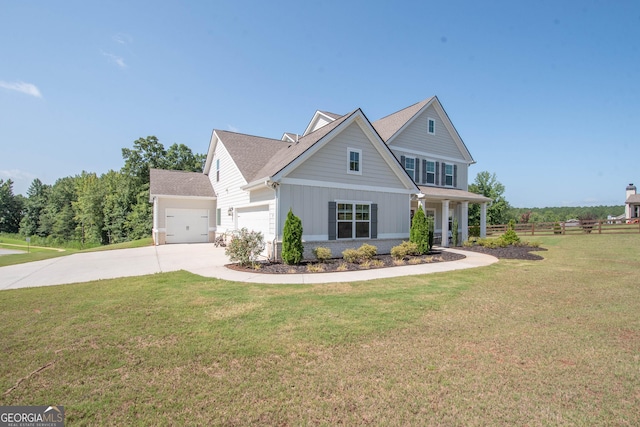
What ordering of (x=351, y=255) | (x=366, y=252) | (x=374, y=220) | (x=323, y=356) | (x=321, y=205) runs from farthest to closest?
(x=374, y=220)
(x=321, y=205)
(x=366, y=252)
(x=351, y=255)
(x=323, y=356)

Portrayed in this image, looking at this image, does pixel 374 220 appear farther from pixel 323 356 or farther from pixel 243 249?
pixel 323 356

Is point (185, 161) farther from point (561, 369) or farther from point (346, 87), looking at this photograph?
point (561, 369)

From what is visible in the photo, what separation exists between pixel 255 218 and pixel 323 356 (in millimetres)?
11158

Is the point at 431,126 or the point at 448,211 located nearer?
the point at 431,126

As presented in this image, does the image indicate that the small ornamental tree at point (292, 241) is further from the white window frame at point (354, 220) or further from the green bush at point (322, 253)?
the white window frame at point (354, 220)

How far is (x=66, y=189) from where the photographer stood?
5262cm

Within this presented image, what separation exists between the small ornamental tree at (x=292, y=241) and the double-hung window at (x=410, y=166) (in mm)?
9895

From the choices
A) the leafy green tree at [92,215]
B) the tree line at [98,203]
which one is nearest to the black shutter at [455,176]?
the tree line at [98,203]

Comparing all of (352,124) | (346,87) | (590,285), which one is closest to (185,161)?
(346,87)

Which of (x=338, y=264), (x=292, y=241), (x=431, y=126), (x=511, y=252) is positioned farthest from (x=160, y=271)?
(x=431, y=126)

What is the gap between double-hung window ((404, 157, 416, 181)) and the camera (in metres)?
18.4

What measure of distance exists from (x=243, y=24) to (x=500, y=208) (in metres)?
39.4

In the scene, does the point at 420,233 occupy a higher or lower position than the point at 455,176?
lower

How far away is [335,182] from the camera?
13133 millimetres
